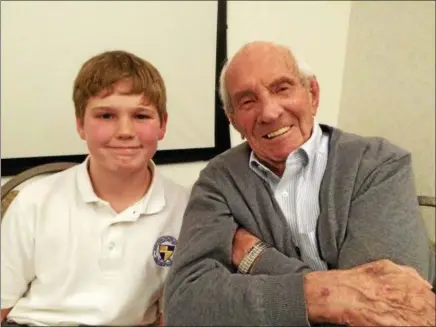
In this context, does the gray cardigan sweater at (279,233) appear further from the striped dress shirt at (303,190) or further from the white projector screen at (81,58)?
the white projector screen at (81,58)

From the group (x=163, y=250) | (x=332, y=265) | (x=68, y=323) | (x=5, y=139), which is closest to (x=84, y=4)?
(x=5, y=139)

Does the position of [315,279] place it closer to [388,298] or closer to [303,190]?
[388,298]

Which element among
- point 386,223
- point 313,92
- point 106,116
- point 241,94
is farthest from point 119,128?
point 386,223

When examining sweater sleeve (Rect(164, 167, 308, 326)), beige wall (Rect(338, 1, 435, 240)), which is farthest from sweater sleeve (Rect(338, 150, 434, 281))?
beige wall (Rect(338, 1, 435, 240))

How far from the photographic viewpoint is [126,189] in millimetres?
1384

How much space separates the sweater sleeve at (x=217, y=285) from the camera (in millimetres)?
1007

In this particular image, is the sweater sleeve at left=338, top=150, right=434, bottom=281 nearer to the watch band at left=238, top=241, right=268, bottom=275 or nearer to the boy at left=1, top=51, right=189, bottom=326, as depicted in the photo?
the watch band at left=238, top=241, right=268, bottom=275

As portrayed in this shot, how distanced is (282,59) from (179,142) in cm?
85

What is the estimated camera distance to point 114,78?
1.29 metres

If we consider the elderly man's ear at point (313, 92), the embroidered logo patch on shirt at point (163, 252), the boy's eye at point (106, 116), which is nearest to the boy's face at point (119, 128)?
the boy's eye at point (106, 116)

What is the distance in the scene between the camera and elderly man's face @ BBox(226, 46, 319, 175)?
126 cm

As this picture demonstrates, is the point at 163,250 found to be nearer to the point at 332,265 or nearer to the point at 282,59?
the point at 332,265

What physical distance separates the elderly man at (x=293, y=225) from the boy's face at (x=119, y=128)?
200mm

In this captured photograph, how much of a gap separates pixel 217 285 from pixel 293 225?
0.28 m
